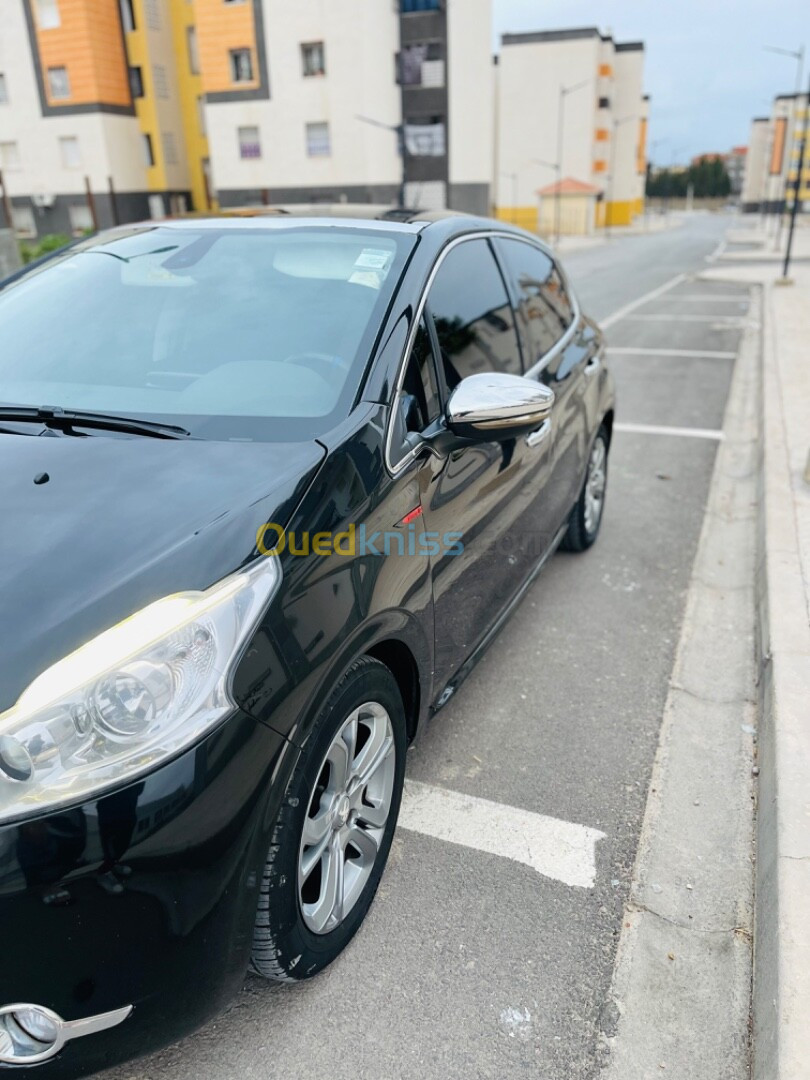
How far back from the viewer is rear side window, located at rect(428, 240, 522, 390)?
9.42 ft

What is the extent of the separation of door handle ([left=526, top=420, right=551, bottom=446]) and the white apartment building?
39.8 metres

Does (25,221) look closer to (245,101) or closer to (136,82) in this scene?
(136,82)

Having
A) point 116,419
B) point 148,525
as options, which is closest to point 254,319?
point 116,419

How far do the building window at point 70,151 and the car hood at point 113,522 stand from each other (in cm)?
4776

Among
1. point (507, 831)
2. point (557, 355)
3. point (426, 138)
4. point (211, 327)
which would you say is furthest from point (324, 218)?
point (426, 138)

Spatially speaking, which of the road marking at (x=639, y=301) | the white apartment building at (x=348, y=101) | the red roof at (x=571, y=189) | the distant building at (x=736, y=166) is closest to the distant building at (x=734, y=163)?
the distant building at (x=736, y=166)

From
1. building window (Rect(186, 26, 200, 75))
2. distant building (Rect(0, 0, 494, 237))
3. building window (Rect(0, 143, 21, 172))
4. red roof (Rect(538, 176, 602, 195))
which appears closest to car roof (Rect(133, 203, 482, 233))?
distant building (Rect(0, 0, 494, 237))

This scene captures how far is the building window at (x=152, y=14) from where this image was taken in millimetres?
43125

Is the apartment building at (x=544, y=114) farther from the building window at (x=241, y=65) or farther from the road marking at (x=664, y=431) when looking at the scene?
the road marking at (x=664, y=431)

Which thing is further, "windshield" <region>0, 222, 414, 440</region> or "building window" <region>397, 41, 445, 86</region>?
"building window" <region>397, 41, 445, 86</region>

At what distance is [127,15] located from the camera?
43031mm

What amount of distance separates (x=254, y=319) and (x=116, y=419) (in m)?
0.58

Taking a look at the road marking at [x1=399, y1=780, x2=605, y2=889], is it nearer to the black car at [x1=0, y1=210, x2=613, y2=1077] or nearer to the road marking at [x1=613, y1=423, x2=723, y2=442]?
the black car at [x1=0, y1=210, x2=613, y2=1077]

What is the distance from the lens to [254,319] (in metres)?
2.68
